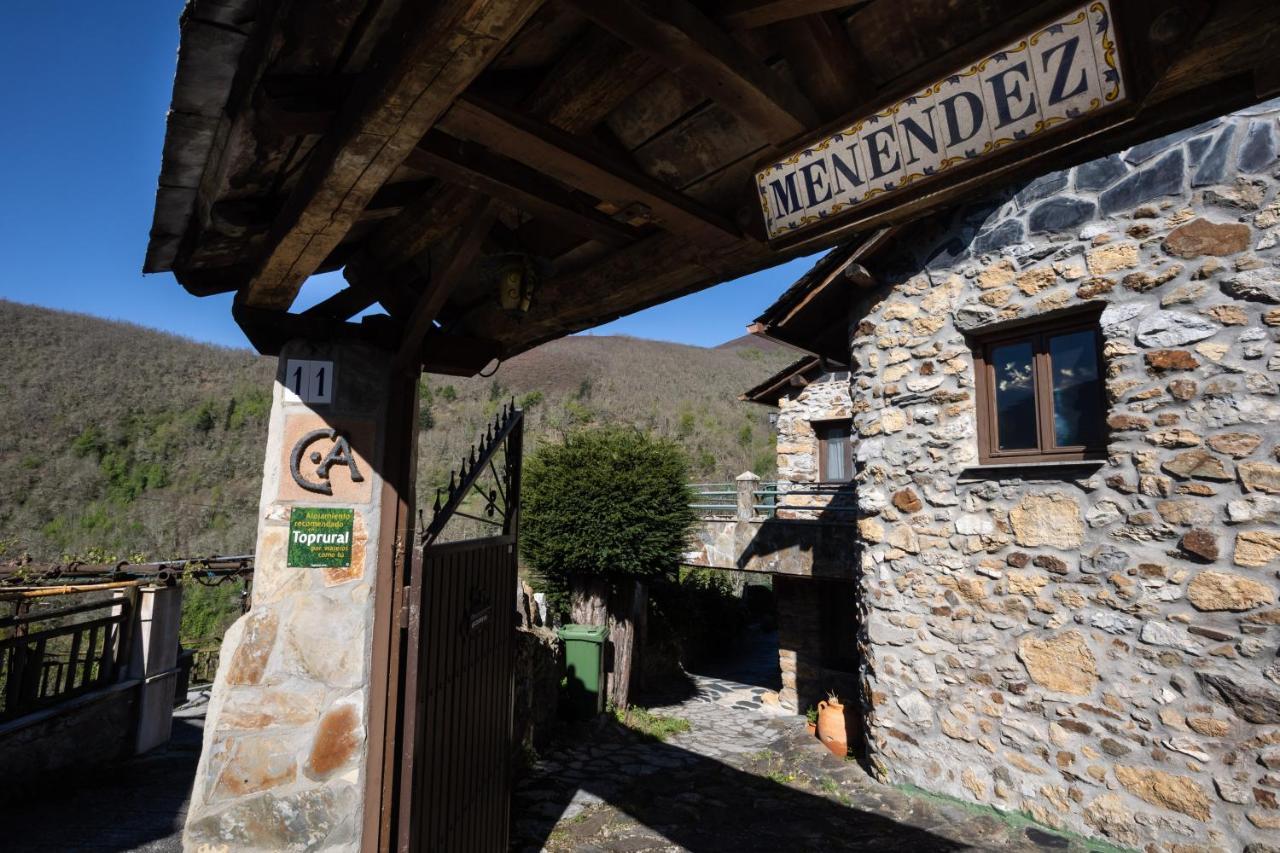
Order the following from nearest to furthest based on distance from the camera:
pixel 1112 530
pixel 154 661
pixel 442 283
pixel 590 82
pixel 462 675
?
1. pixel 590 82
2. pixel 442 283
3. pixel 462 675
4. pixel 1112 530
5. pixel 154 661

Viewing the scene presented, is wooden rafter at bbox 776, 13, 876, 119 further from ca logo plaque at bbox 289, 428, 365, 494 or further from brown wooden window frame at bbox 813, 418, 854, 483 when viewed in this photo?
brown wooden window frame at bbox 813, 418, 854, 483

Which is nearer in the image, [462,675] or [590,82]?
[590,82]

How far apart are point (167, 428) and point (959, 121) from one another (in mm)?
22001

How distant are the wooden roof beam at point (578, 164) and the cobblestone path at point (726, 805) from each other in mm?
4847

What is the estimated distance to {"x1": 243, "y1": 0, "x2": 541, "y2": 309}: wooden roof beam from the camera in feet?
4.01

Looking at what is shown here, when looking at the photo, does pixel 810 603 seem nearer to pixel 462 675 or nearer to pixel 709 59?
pixel 462 675

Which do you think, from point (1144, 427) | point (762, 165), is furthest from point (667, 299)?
point (1144, 427)

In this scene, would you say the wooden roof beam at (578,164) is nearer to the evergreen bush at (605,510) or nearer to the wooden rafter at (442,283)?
the wooden rafter at (442,283)

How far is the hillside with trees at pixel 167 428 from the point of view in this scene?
50.4ft

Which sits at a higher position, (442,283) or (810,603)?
(442,283)

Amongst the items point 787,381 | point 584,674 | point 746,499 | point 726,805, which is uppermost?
point 787,381

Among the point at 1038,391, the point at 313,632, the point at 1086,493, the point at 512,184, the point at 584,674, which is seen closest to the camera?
the point at 512,184

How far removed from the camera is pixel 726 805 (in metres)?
6.04

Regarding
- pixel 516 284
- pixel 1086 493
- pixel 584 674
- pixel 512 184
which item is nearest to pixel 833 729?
pixel 584 674
